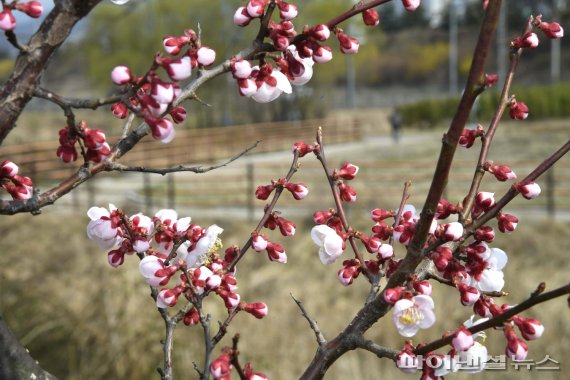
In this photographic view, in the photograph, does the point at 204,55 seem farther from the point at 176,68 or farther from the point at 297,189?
the point at 297,189

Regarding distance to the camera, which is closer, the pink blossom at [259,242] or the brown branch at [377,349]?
the brown branch at [377,349]

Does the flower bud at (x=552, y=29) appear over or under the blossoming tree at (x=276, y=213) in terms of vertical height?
over

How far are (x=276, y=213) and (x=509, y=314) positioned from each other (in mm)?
571

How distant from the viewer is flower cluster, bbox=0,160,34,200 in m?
1.22

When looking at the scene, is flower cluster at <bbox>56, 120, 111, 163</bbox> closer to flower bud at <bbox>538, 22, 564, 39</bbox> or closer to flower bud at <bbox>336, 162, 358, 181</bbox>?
flower bud at <bbox>336, 162, 358, 181</bbox>

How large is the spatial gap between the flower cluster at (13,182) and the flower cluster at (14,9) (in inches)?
12.1

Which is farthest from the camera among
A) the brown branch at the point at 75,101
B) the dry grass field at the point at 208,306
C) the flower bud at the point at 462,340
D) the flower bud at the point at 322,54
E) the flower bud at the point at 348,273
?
the dry grass field at the point at 208,306

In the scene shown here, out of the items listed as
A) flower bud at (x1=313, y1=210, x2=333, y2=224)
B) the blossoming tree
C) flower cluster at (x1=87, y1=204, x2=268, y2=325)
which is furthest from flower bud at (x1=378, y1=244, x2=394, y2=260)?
flower cluster at (x1=87, y1=204, x2=268, y2=325)

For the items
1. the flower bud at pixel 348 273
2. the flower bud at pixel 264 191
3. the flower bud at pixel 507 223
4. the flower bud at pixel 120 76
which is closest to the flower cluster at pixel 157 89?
the flower bud at pixel 120 76

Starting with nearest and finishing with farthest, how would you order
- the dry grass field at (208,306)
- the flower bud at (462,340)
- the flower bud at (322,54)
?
the flower bud at (462,340)
the flower bud at (322,54)
the dry grass field at (208,306)

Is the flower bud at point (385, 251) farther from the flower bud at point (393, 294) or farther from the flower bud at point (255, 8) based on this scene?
the flower bud at point (255, 8)

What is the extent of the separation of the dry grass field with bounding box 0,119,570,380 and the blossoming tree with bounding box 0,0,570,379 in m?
3.64

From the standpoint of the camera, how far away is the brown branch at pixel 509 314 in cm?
92

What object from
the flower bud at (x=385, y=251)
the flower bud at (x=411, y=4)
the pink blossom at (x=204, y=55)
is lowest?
the flower bud at (x=385, y=251)
